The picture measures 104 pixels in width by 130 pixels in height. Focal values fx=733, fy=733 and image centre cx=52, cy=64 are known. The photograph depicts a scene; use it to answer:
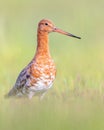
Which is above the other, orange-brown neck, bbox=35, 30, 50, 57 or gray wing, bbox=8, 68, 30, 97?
orange-brown neck, bbox=35, 30, 50, 57

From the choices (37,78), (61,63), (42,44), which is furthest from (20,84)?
(61,63)

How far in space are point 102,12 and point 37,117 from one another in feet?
32.4

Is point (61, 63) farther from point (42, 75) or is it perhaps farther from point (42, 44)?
point (42, 75)

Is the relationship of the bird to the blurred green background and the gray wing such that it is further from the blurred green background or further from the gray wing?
the blurred green background

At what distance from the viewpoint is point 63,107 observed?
237 inches

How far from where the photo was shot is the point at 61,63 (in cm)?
1163

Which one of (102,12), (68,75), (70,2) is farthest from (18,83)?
(70,2)

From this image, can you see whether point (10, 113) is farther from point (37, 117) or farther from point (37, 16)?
point (37, 16)

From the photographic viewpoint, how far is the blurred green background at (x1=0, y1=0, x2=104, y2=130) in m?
5.45

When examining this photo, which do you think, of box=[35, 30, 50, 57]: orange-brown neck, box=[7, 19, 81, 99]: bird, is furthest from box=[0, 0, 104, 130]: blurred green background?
box=[35, 30, 50, 57]: orange-brown neck

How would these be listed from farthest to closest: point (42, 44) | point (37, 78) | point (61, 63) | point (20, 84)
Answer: point (61, 63) → point (42, 44) → point (20, 84) → point (37, 78)

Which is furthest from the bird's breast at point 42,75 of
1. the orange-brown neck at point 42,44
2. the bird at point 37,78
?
the orange-brown neck at point 42,44

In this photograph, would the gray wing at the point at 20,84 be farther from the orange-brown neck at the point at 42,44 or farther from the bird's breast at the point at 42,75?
the orange-brown neck at the point at 42,44

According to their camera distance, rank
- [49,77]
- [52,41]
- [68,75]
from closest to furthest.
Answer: [49,77], [68,75], [52,41]
